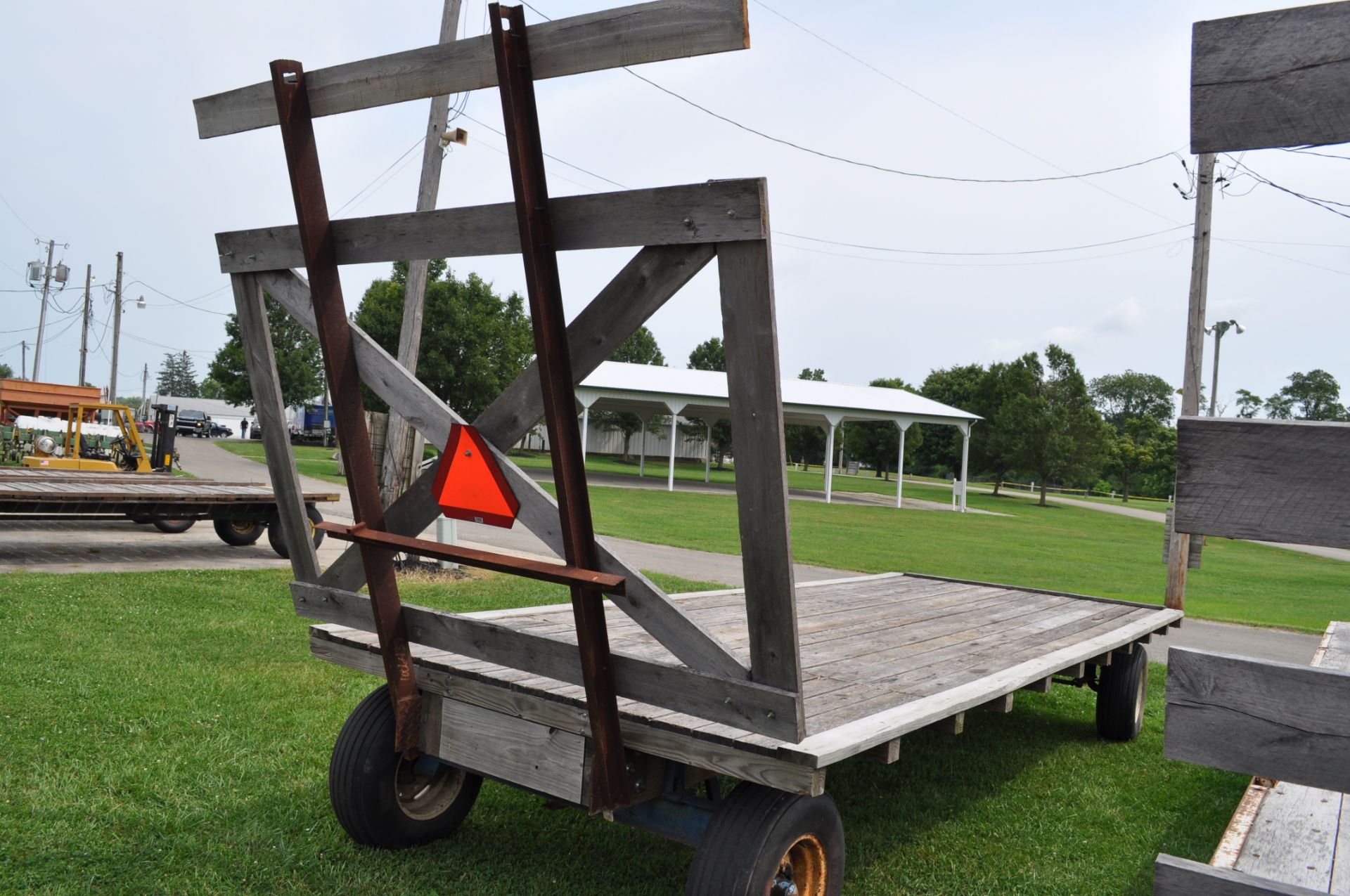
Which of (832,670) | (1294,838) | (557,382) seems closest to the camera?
(557,382)

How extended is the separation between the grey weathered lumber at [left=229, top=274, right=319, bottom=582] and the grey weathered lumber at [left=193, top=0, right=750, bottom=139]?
0.62m

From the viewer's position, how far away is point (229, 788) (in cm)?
456

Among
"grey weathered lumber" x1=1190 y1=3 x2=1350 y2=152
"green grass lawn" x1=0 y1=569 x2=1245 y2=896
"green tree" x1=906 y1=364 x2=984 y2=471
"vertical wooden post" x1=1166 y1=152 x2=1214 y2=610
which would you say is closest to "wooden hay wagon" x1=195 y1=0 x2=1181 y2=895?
"green grass lawn" x1=0 y1=569 x2=1245 y2=896

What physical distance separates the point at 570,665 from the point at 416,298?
849cm

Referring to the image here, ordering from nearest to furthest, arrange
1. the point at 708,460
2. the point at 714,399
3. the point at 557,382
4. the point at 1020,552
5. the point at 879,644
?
the point at 557,382 < the point at 879,644 < the point at 1020,552 < the point at 714,399 < the point at 708,460

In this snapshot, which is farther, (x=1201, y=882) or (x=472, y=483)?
(x=472, y=483)

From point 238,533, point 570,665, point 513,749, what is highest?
point 570,665

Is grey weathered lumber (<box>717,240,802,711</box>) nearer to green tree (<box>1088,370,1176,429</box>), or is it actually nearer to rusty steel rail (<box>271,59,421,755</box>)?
rusty steel rail (<box>271,59,421,755</box>)

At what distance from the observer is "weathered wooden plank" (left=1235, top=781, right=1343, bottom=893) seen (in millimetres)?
3016

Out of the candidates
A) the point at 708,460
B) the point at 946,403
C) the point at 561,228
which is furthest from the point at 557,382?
the point at 946,403

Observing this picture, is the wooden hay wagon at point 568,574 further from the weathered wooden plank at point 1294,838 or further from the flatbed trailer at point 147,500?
the flatbed trailer at point 147,500

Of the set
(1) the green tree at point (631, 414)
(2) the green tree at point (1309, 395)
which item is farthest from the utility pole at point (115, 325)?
(2) the green tree at point (1309, 395)

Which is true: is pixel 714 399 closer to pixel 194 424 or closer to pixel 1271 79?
pixel 1271 79

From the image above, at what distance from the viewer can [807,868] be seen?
3248 mm
